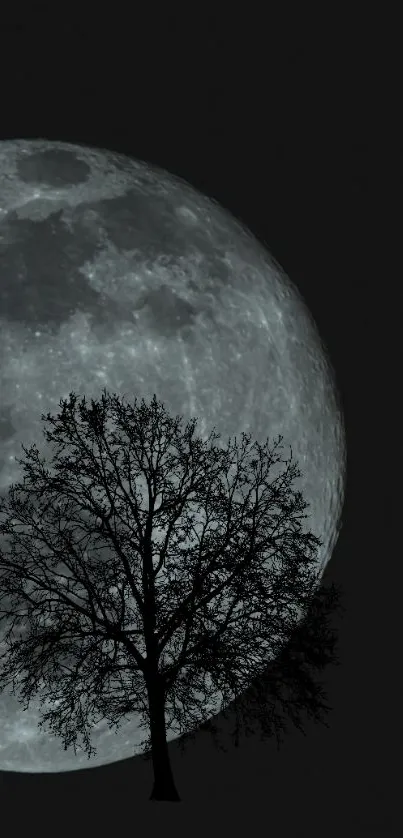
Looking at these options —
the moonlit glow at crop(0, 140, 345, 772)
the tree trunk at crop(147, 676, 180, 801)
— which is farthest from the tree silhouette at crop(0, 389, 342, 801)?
the moonlit glow at crop(0, 140, 345, 772)

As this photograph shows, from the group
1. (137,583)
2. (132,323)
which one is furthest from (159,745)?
(132,323)

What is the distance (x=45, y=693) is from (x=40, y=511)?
11.9 ft

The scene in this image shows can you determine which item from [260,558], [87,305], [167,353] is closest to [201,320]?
[167,353]

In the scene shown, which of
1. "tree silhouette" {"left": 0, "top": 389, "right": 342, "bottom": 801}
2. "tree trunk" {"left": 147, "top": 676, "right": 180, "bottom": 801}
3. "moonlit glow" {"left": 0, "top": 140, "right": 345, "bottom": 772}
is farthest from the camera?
"moonlit glow" {"left": 0, "top": 140, "right": 345, "bottom": 772}

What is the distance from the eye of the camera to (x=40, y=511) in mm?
15195

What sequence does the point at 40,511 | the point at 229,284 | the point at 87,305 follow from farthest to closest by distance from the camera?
the point at 229,284
the point at 87,305
the point at 40,511

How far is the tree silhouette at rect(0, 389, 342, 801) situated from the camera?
14.9m

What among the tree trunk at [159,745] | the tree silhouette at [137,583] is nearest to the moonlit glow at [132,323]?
the tree silhouette at [137,583]

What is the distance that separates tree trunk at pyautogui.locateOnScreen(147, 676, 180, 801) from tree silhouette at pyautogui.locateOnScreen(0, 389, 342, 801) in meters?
0.02

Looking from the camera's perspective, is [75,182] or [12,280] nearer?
[12,280]

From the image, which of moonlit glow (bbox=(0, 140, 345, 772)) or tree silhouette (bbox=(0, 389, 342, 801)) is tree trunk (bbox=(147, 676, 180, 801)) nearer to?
tree silhouette (bbox=(0, 389, 342, 801))

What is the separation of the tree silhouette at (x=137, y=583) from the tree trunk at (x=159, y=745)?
0.02 meters

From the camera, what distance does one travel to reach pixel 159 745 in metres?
14.7

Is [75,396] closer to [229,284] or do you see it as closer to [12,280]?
[12,280]
